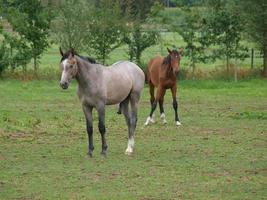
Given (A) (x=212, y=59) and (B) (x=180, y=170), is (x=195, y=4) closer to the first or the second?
(A) (x=212, y=59)

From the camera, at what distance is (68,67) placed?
12.9 meters

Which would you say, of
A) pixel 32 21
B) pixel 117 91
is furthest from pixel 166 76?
pixel 32 21

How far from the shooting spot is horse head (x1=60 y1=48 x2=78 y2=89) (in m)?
12.8

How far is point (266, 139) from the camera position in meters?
15.7

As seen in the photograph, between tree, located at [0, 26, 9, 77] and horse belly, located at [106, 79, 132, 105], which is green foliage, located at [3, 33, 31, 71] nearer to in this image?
tree, located at [0, 26, 9, 77]

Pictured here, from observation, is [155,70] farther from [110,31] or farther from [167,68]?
[110,31]

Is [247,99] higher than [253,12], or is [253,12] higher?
[253,12]

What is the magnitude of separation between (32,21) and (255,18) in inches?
381

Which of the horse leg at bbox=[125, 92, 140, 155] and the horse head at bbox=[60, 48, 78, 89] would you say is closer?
the horse head at bbox=[60, 48, 78, 89]

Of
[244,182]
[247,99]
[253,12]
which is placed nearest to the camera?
[244,182]

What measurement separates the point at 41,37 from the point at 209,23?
7367mm

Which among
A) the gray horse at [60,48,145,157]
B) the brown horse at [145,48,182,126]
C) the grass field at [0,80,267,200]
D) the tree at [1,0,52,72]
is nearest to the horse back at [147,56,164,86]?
the brown horse at [145,48,182,126]

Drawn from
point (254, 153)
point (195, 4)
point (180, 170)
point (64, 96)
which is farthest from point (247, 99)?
point (180, 170)

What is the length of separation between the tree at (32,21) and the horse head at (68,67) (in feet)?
62.3
